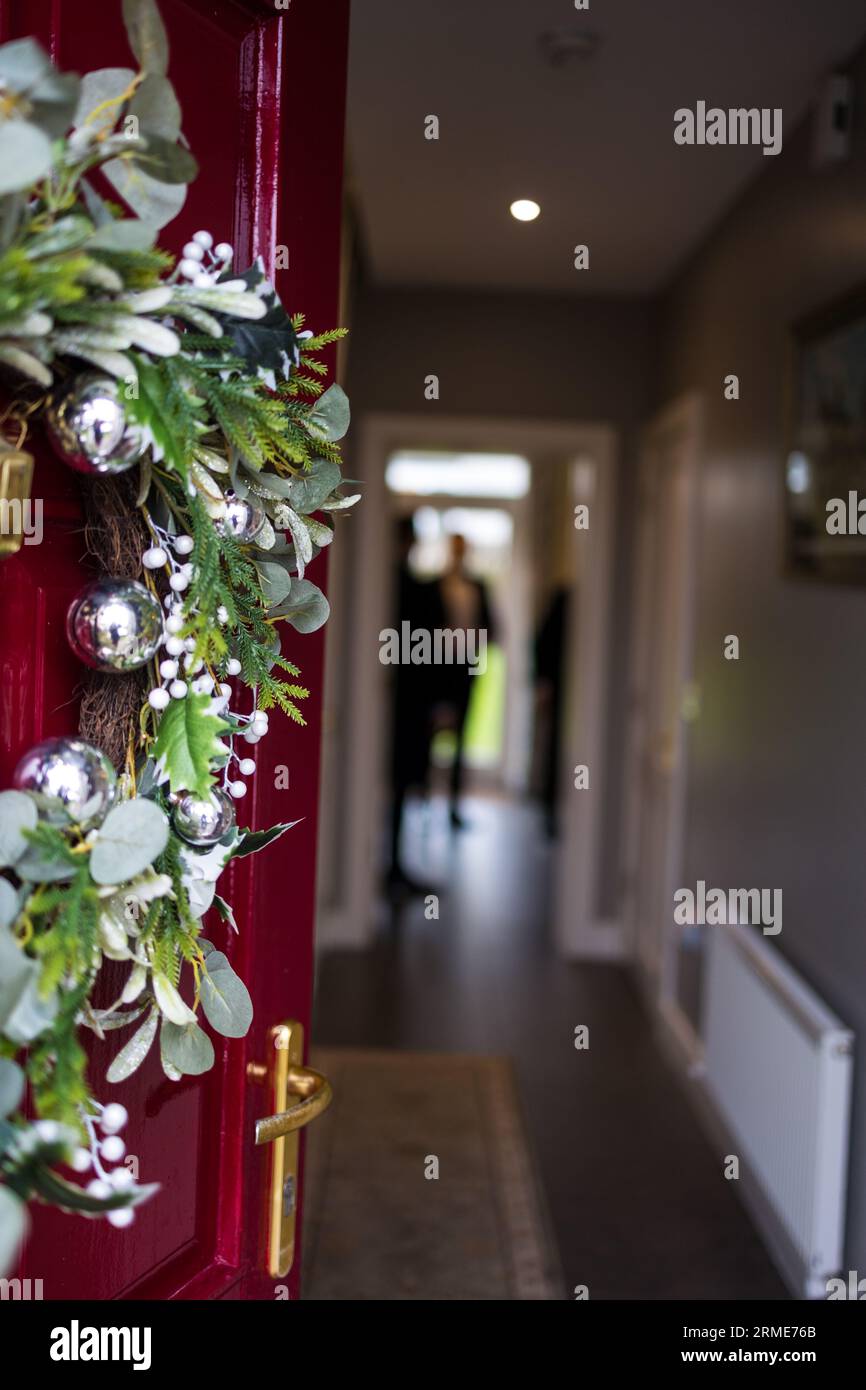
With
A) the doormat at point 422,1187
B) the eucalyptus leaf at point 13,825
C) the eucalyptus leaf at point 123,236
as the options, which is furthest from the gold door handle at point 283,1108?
the doormat at point 422,1187

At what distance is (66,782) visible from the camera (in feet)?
2.81

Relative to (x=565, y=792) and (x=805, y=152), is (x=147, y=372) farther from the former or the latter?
(x=565, y=792)

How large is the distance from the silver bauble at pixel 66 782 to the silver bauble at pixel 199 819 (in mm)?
72

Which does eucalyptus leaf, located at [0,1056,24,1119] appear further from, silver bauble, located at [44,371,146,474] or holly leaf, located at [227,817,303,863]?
silver bauble, located at [44,371,146,474]

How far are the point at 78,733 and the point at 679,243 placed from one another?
13.4 ft

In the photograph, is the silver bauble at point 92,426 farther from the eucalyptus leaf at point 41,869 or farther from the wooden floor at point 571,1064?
the wooden floor at point 571,1064

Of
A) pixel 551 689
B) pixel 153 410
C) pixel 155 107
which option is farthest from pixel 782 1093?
pixel 551 689

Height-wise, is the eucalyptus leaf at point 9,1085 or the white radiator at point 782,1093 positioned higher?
the eucalyptus leaf at point 9,1085

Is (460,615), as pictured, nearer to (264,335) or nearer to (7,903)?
(264,335)

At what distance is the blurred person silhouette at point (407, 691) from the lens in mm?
6316

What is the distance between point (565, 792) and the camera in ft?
18.9

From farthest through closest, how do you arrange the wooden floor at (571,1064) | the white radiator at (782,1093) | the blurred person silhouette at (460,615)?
the blurred person silhouette at (460,615)
the wooden floor at (571,1064)
the white radiator at (782,1093)

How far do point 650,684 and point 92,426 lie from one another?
463cm

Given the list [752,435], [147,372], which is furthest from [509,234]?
[147,372]
